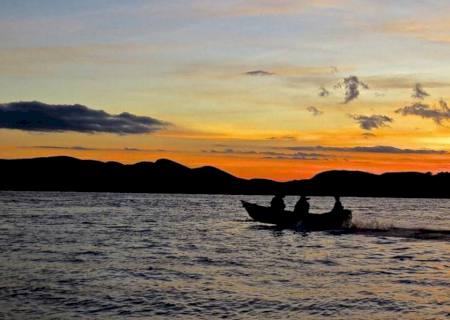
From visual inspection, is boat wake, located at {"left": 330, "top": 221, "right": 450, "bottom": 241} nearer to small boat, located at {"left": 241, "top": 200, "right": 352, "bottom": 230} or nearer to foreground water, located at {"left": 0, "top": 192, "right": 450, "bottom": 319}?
small boat, located at {"left": 241, "top": 200, "right": 352, "bottom": 230}

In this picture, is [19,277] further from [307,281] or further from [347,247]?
[347,247]

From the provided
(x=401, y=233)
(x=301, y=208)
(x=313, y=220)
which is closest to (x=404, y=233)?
(x=401, y=233)

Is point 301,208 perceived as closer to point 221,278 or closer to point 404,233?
point 404,233

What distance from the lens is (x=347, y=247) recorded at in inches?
1447

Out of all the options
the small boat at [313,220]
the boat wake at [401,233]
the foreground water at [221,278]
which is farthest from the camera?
the small boat at [313,220]

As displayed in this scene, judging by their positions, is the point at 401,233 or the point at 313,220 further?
the point at 313,220

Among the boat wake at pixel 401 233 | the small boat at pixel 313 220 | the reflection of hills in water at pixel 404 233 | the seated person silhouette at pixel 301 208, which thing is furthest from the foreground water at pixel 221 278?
the seated person silhouette at pixel 301 208

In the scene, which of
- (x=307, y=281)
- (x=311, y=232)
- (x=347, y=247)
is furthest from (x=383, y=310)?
(x=311, y=232)

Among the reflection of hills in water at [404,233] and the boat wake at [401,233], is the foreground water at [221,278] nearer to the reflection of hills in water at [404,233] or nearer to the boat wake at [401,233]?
the boat wake at [401,233]

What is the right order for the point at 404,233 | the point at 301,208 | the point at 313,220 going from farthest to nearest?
1. the point at 301,208
2. the point at 313,220
3. the point at 404,233

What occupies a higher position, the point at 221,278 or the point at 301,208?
the point at 301,208

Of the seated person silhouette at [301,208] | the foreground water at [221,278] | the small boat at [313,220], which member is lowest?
the foreground water at [221,278]

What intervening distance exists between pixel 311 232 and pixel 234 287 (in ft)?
93.1

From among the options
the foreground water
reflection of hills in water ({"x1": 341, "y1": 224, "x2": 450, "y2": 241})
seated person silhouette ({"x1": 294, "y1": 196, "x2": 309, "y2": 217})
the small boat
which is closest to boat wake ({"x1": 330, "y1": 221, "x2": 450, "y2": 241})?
reflection of hills in water ({"x1": 341, "y1": 224, "x2": 450, "y2": 241})
